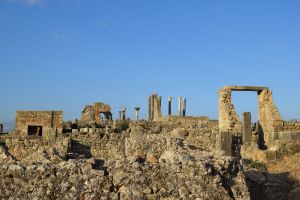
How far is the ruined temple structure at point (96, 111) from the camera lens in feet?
130

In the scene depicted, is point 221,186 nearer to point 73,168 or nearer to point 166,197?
point 166,197

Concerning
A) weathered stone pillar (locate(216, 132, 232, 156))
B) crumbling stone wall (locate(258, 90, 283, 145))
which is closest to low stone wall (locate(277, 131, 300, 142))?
crumbling stone wall (locate(258, 90, 283, 145))

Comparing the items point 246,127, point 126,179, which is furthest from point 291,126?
point 126,179

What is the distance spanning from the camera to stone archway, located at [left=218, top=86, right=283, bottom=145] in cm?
2061

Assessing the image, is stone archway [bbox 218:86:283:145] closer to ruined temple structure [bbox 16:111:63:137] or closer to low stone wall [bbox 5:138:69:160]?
low stone wall [bbox 5:138:69:160]

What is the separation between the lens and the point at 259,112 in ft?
71.5

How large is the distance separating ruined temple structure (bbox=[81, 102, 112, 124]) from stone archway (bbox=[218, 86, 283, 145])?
65.7 ft

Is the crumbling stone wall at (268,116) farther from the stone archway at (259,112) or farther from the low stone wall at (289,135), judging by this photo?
the low stone wall at (289,135)

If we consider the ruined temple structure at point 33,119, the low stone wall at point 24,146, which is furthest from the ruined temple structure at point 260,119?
the ruined temple structure at point 33,119

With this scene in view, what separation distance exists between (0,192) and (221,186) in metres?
2.41

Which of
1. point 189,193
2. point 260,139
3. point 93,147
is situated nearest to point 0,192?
point 189,193

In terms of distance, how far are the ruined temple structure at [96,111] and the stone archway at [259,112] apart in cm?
2002

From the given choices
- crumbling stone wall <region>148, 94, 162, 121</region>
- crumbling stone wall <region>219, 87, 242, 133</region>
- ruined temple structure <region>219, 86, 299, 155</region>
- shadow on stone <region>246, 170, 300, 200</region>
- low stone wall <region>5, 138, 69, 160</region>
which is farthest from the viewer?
crumbling stone wall <region>148, 94, 162, 121</region>

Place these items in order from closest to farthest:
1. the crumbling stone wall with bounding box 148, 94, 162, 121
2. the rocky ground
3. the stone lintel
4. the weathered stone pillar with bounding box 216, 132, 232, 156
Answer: the rocky ground
the weathered stone pillar with bounding box 216, 132, 232, 156
the stone lintel
the crumbling stone wall with bounding box 148, 94, 162, 121
